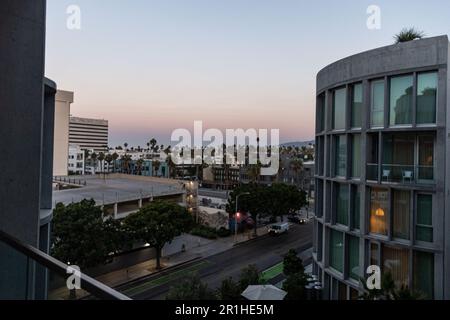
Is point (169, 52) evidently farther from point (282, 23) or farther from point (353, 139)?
point (353, 139)

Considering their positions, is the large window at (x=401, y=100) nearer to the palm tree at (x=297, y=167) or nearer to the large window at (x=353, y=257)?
the large window at (x=353, y=257)

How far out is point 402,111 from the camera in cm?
1132

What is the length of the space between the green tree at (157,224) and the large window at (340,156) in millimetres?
14061

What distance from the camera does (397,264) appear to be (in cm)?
1145

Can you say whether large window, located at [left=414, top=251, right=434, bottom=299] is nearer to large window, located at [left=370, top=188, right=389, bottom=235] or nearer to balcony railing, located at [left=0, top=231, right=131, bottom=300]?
large window, located at [left=370, top=188, right=389, bottom=235]

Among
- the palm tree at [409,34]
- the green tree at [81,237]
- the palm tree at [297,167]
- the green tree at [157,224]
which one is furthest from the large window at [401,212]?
the palm tree at [297,167]

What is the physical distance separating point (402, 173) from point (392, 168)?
36 centimetres

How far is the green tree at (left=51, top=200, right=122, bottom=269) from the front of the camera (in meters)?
18.5

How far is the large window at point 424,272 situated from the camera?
1070 centimetres

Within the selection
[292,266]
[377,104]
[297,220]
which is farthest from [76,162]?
[377,104]

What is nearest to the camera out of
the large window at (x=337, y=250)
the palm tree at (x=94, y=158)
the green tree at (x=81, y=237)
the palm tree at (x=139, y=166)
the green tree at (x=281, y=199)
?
the large window at (x=337, y=250)

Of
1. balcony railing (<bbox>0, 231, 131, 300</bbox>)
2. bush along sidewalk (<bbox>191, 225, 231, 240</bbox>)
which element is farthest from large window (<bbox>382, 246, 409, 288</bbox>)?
bush along sidewalk (<bbox>191, 225, 231, 240</bbox>)

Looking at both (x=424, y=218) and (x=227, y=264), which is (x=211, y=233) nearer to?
(x=227, y=264)

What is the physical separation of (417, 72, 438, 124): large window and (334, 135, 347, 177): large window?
301cm
